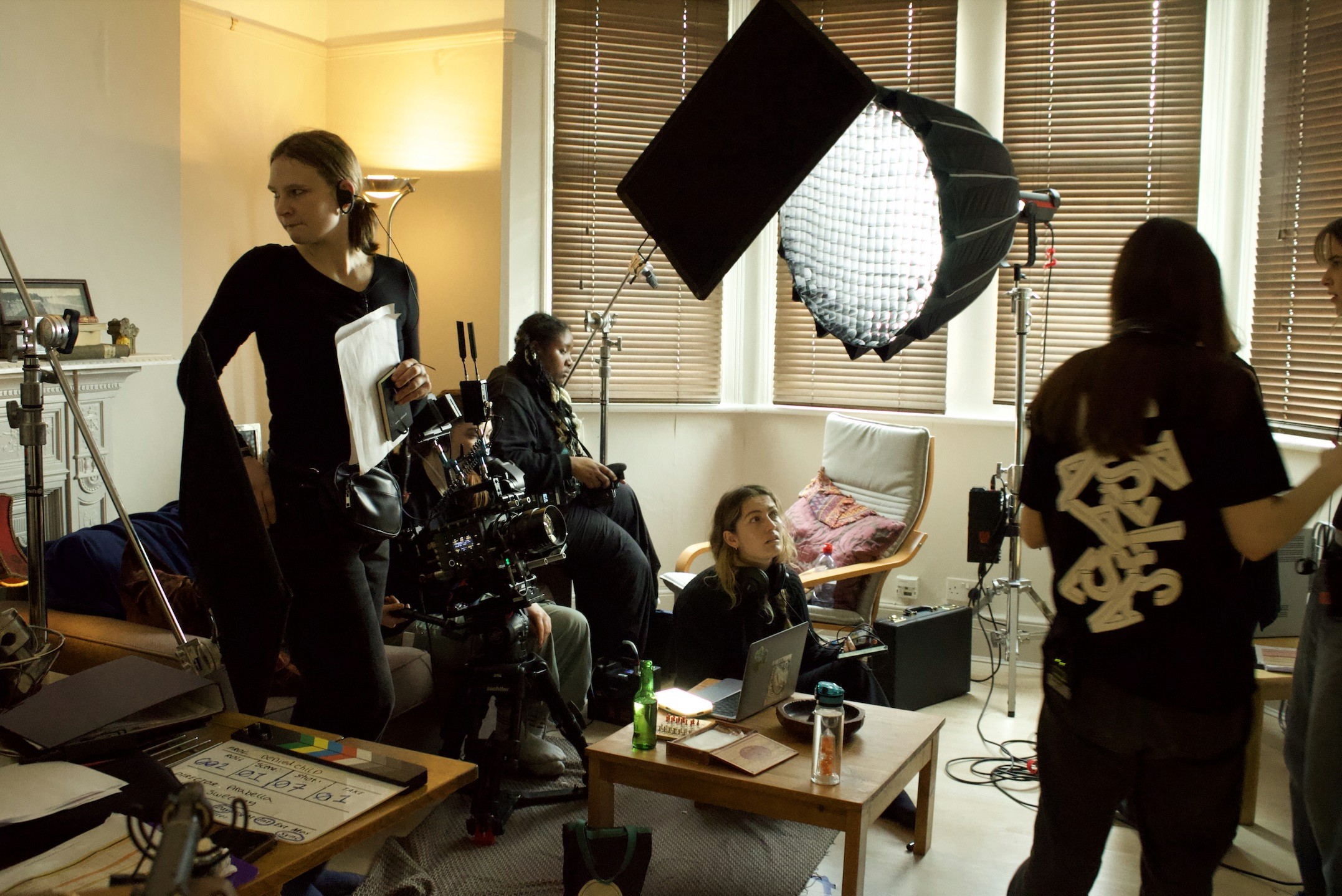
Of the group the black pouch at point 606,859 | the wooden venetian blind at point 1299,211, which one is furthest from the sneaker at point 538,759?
the wooden venetian blind at point 1299,211

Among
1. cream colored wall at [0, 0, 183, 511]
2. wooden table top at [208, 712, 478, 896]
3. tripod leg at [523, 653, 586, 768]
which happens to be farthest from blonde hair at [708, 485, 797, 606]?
cream colored wall at [0, 0, 183, 511]

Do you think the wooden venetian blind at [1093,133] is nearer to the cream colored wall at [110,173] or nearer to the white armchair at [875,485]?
the white armchair at [875,485]

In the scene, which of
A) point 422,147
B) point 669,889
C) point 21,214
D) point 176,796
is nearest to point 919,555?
point 669,889

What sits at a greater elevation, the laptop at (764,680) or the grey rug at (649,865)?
the laptop at (764,680)

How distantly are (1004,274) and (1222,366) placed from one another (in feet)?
9.20

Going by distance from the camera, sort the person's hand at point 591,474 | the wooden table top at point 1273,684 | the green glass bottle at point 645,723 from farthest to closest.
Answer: the person's hand at point 591,474
the wooden table top at point 1273,684
the green glass bottle at point 645,723

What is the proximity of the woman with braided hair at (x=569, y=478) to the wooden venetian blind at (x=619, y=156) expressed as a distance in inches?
37.3

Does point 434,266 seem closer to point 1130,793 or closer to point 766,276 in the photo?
point 766,276

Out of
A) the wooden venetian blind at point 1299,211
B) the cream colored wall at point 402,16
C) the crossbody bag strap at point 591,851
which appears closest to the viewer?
the crossbody bag strap at point 591,851

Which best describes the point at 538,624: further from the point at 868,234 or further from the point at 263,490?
the point at 868,234

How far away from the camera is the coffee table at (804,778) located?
192 centimetres

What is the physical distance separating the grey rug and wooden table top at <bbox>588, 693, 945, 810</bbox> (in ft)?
1.10

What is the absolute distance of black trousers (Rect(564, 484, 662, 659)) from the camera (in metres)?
3.35

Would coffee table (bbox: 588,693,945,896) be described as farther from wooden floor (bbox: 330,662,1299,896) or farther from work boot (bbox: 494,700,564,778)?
work boot (bbox: 494,700,564,778)
